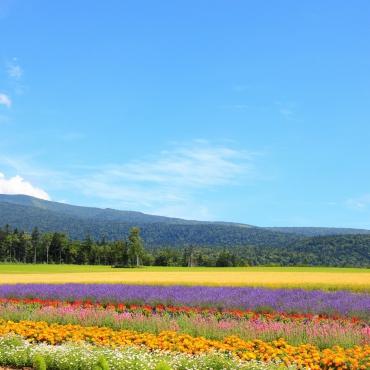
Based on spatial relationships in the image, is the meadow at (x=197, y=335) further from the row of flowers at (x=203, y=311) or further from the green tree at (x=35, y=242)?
the green tree at (x=35, y=242)

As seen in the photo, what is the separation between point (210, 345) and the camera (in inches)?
424

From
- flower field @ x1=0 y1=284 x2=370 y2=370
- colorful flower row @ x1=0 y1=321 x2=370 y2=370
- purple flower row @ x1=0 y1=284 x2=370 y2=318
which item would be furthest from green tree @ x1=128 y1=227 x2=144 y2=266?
colorful flower row @ x1=0 y1=321 x2=370 y2=370

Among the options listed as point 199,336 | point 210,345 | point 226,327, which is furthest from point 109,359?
point 226,327

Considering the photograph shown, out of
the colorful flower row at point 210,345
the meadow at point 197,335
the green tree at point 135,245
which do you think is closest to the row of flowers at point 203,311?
the meadow at point 197,335

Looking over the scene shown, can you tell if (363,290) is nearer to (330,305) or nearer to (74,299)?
(330,305)

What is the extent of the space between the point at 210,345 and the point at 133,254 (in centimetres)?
8921

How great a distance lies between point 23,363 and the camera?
32.9ft

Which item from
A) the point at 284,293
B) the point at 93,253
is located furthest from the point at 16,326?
the point at 93,253

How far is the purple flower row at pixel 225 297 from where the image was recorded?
17.1m

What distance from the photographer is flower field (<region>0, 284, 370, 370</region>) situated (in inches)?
357

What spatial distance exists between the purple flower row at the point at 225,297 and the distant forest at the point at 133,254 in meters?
75.5

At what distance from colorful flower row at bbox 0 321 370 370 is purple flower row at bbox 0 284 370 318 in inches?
257

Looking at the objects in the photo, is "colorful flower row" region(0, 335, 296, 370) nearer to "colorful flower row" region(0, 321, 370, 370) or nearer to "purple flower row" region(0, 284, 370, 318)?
"colorful flower row" region(0, 321, 370, 370)

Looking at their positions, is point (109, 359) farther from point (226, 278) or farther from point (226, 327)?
point (226, 278)
